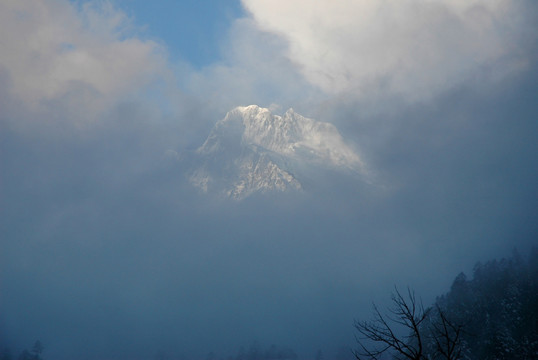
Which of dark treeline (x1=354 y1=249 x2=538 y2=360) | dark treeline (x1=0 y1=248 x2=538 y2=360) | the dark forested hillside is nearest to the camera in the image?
dark treeline (x1=354 y1=249 x2=538 y2=360)

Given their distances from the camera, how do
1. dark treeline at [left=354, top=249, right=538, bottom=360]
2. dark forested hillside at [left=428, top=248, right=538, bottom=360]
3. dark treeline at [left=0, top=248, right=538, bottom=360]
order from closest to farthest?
dark treeline at [left=354, top=249, right=538, bottom=360]
dark treeline at [left=0, top=248, right=538, bottom=360]
dark forested hillside at [left=428, top=248, right=538, bottom=360]

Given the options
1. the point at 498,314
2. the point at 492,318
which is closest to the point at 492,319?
the point at 492,318

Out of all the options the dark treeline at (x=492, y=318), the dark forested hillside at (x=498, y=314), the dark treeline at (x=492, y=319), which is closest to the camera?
the dark treeline at (x=492, y=319)

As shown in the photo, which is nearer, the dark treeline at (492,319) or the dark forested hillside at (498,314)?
the dark treeline at (492,319)

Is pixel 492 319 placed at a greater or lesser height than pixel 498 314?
lesser

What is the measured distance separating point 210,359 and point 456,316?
14095cm

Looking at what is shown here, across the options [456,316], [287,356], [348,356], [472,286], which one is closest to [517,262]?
[472,286]

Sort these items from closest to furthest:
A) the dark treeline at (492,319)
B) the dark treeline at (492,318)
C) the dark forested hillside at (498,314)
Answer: the dark treeline at (492,319) → the dark treeline at (492,318) → the dark forested hillside at (498,314)

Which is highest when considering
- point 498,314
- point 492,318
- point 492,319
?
point 498,314

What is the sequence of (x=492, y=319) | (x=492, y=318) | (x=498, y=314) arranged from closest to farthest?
(x=492, y=319) < (x=492, y=318) < (x=498, y=314)

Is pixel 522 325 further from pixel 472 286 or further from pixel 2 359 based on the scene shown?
pixel 2 359

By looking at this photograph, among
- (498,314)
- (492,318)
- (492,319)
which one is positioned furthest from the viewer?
(498,314)

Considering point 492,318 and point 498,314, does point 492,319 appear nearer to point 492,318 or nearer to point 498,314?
point 492,318

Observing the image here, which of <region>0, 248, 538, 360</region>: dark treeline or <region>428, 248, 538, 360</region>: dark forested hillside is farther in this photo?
<region>428, 248, 538, 360</region>: dark forested hillside
